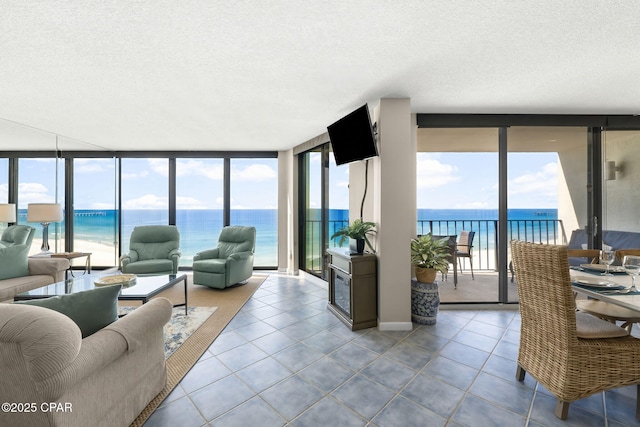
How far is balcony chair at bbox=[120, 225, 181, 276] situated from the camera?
425 centimetres

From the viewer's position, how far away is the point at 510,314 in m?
3.34

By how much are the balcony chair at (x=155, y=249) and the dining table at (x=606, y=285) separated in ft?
15.8

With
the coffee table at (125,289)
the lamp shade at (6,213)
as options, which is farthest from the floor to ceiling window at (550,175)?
the lamp shade at (6,213)

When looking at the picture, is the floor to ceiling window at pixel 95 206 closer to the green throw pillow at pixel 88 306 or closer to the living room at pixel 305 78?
the living room at pixel 305 78

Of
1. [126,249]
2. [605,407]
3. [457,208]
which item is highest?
[457,208]

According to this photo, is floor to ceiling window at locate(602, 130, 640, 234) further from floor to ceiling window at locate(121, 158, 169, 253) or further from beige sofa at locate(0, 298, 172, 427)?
floor to ceiling window at locate(121, 158, 169, 253)

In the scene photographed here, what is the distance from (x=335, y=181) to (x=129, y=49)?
304 cm

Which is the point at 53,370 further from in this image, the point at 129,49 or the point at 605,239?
the point at 605,239

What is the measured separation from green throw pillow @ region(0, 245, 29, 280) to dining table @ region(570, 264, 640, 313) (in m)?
5.63

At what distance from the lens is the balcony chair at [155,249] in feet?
14.0

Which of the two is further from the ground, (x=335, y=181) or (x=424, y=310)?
(x=335, y=181)

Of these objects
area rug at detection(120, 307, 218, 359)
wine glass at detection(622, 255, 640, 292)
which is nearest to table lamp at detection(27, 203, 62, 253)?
area rug at detection(120, 307, 218, 359)

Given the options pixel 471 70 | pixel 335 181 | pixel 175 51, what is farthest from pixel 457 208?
pixel 175 51

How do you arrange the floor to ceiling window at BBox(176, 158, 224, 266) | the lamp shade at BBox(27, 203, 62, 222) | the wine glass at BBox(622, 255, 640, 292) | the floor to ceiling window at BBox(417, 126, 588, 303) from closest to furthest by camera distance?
the wine glass at BBox(622, 255, 640, 292) → the floor to ceiling window at BBox(417, 126, 588, 303) → the lamp shade at BBox(27, 203, 62, 222) → the floor to ceiling window at BBox(176, 158, 224, 266)
